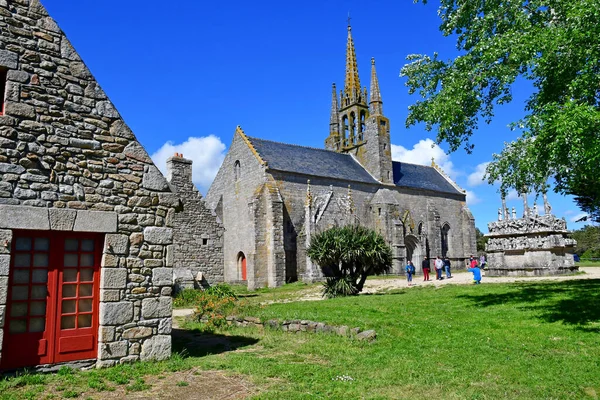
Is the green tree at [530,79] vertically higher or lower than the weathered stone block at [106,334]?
higher

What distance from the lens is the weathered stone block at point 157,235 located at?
7363 mm

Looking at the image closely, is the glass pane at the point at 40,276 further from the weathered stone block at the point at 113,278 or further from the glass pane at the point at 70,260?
the weathered stone block at the point at 113,278

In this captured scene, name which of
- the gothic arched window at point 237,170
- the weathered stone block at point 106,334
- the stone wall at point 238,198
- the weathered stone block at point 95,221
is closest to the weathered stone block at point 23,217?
the weathered stone block at point 95,221

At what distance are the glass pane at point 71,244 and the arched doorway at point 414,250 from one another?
106 ft

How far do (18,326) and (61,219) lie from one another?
1.57m

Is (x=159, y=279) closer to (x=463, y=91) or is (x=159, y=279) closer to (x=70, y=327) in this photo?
(x=70, y=327)

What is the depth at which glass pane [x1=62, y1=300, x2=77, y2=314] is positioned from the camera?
660cm

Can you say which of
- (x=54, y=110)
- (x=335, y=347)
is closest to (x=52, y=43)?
(x=54, y=110)

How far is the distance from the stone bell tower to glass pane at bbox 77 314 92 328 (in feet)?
102

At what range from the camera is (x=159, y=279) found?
290 inches

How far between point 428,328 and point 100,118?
737cm

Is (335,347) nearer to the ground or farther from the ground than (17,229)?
nearer to the ground

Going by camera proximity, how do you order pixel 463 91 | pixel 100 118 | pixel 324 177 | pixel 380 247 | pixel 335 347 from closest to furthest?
pixel 100 118, pixel 335 347, pixel 463 91, pixel 380 247, pixel 324 177

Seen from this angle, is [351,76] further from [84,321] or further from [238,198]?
[84,321]
